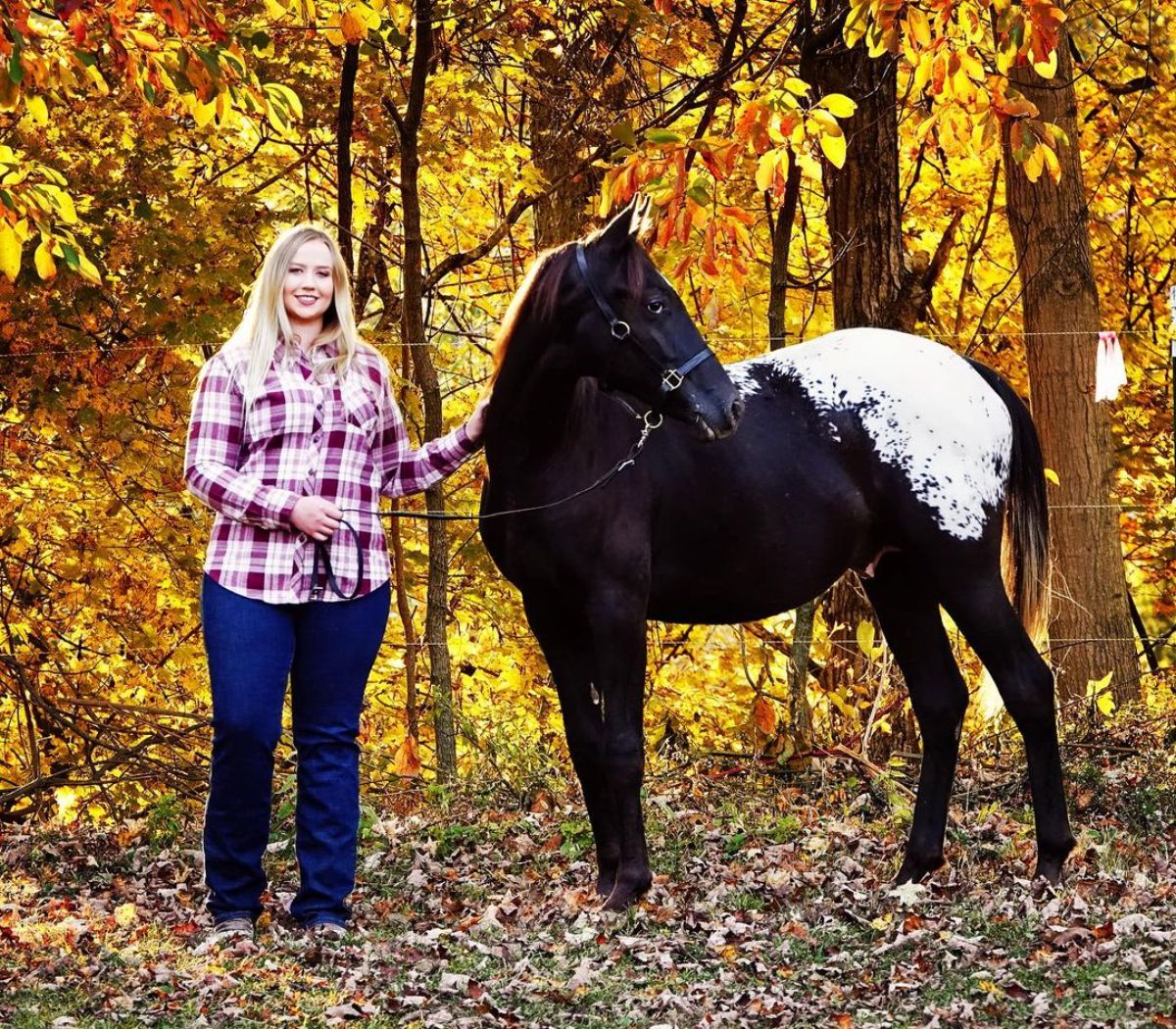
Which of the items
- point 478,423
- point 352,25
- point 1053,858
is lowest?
point 1053,858

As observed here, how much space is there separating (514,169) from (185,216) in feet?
5.99

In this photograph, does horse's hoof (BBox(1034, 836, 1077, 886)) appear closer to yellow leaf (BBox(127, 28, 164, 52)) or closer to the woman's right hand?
the woman's right hand

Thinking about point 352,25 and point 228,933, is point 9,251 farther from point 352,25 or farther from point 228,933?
point 228,933

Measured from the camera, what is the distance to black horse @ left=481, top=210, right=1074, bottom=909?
480cm

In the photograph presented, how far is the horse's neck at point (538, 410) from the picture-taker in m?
4.88

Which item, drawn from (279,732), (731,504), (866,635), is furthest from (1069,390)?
(279,732)

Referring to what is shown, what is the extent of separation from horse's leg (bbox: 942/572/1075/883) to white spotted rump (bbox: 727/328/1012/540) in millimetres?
208

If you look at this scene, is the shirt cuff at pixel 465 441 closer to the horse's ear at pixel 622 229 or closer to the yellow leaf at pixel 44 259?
the horse's ear at pixel 622 229

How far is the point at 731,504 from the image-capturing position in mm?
5086

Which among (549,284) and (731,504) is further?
(731,504)

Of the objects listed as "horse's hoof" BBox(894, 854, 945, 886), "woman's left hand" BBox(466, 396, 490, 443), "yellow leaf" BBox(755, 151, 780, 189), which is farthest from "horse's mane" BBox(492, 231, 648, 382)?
"horse's hoof" BBox(894, 854, 945, 886)

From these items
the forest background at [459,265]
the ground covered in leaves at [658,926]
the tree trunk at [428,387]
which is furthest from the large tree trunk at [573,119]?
the ground covered in leaves at [658,926]

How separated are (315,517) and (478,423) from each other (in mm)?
739

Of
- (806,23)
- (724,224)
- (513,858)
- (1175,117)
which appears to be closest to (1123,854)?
(513,858)
